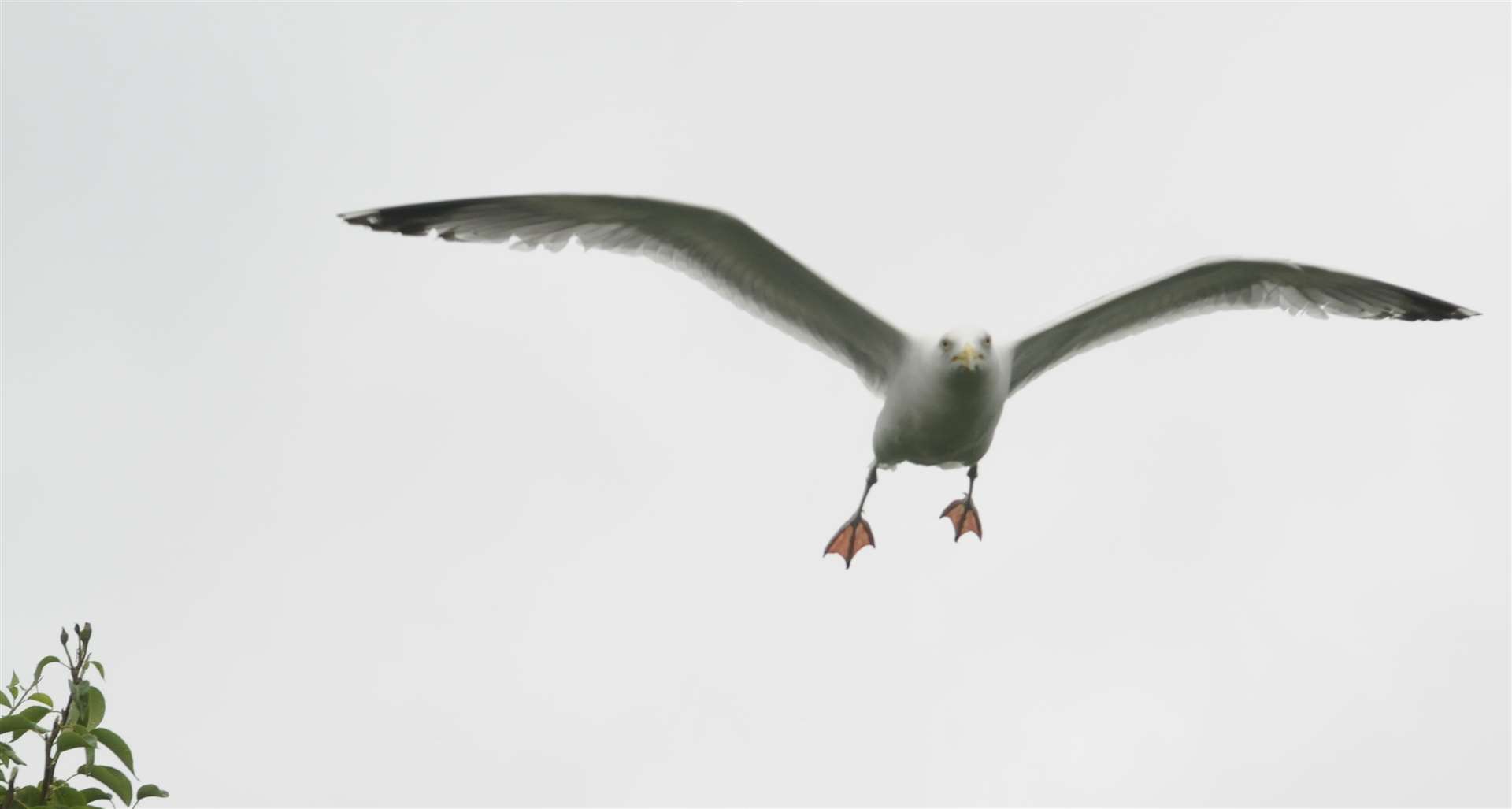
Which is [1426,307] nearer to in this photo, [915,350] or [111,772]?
[915,350]

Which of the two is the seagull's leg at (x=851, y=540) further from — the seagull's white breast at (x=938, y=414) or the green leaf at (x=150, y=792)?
the green leaf at (x=150, y=792)

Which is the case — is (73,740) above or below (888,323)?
below

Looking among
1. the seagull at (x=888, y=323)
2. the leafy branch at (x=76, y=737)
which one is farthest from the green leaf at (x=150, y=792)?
the seagull at (x=888, y=323)

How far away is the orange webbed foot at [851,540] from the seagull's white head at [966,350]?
424 cm

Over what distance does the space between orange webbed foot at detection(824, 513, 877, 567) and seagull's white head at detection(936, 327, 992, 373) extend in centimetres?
424

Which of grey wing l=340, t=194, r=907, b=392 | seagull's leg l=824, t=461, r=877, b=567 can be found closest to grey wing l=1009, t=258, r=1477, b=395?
grey wing l=340, t=194, r=907, b=392

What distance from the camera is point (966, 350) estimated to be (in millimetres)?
12188

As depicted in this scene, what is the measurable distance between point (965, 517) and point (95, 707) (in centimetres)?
1273

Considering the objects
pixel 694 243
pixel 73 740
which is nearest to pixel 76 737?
pixel 73 740

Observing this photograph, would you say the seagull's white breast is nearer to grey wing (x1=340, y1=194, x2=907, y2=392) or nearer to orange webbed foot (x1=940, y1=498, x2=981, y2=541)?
grey wing (x1=340, y1=194, x2=907, y2=392)

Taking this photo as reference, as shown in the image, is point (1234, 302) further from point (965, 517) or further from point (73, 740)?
point (73, 740)

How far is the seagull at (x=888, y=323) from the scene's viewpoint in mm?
11922

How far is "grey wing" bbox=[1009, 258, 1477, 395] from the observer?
1341cm

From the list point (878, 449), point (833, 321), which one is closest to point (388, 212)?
point (833, 321)
